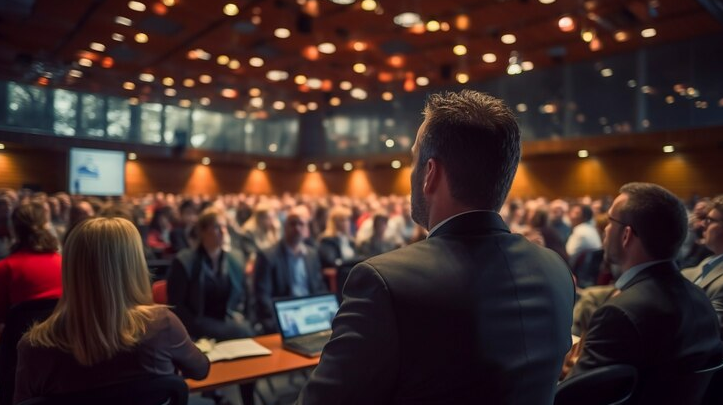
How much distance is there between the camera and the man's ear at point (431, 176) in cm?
115

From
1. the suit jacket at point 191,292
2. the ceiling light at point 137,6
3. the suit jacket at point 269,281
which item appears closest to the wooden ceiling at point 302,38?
the ceiling light at point 137,6

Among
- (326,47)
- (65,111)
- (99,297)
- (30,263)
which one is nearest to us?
(99,297)

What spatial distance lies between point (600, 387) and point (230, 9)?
10122 millimetres

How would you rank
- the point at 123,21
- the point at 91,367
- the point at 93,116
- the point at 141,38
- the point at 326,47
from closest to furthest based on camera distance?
the point at 91,367 < the point at 123,21 < the point at 326,47 < the point at 141,38 < the point at 93,116

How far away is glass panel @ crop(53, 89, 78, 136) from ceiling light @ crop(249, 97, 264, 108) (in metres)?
5.93

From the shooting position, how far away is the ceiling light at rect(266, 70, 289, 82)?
50.9 feet

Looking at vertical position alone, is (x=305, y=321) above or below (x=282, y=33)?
below

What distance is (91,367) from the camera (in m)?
1.88

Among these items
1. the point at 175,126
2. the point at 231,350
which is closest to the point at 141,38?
the point at 175,126

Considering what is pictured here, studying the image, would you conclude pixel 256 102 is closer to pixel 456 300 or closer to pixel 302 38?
pixel 302 38

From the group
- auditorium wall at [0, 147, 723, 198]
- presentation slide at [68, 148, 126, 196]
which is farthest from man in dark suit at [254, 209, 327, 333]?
presentation slide at [68, 148, 126, 196]

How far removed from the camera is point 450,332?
994mm

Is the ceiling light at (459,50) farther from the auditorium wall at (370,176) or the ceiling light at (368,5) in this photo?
the auditorium wall at (370,176)

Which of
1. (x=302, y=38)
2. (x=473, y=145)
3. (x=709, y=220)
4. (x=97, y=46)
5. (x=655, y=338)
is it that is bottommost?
(x=655, y=338)
